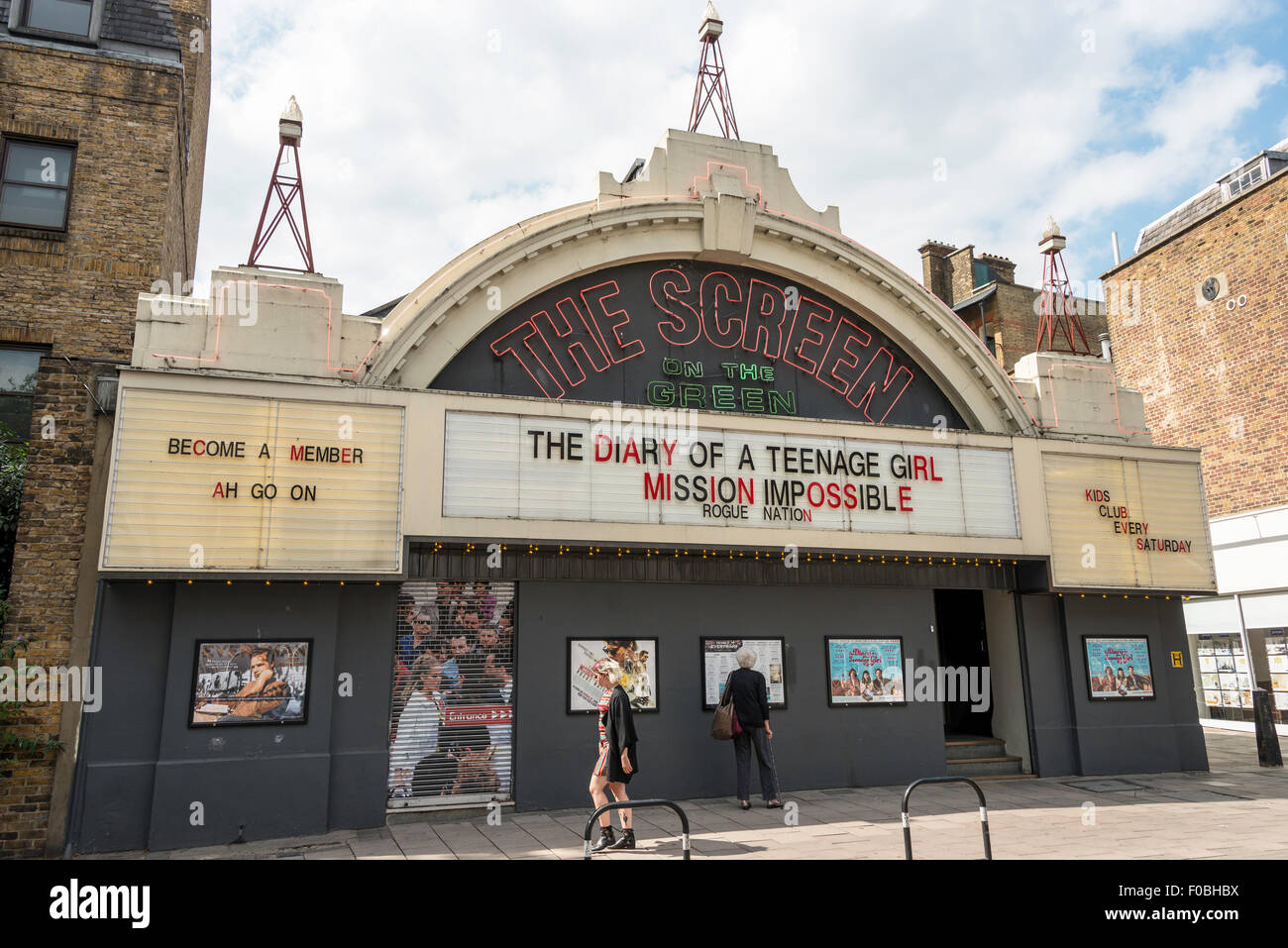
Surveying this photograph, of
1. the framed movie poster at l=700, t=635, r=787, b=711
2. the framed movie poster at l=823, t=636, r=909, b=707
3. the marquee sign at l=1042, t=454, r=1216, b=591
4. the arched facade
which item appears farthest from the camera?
the marquee sign at l=1042, t=454, r=1216, b=591

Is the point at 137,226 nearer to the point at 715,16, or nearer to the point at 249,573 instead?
the point at 249,573

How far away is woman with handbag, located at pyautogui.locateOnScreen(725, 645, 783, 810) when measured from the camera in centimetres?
1245

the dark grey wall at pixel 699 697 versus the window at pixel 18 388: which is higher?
the window at pixel 18 388

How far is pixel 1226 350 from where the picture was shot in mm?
22703

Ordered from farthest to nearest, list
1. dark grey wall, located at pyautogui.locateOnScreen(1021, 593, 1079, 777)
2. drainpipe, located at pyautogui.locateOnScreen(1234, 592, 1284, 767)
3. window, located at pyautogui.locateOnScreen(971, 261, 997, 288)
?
window, located at pyautogui.locateOnScreen(971, 261, 997, 288), drainpipe, located at pyautogui.locateOnScreen(1234, 592, 1284, 767), dark grey wall, located at pyautogui.locateOnScreen(1021, 593, 1079, 777)

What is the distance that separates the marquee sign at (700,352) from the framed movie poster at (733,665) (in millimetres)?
3909

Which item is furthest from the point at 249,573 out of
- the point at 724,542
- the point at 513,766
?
the point at 724,542

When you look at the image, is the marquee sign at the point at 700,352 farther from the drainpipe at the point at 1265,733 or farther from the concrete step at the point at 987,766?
the drainpipe at the point at 1265,733

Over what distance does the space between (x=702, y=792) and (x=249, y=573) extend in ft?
24.1

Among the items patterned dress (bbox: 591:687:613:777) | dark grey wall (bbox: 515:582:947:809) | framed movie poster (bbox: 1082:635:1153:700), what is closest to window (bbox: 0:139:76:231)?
dark grey wall (bbox: 515:582:947:809)

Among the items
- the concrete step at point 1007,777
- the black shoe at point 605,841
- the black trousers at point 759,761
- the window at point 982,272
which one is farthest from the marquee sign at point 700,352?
the window at point 982,272

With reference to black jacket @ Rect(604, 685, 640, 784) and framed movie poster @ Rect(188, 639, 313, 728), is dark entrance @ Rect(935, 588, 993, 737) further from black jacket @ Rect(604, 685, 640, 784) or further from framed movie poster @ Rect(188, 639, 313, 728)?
framed movie poster @ Rect(188, 639, 313, 728)

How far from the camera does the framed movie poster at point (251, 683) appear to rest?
11.2 m

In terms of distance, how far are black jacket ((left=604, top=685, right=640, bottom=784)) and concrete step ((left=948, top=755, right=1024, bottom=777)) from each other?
24.8ft
